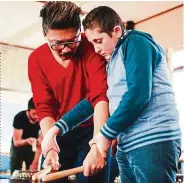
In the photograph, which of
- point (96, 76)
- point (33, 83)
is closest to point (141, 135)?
point (96, 76)

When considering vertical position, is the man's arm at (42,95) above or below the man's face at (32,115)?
below

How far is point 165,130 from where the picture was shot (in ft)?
3.54

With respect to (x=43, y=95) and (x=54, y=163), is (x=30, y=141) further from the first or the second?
(x=54, y=163)

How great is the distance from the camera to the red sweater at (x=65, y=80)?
52.0 inches

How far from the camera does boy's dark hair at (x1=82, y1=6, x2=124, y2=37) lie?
1.20 metres

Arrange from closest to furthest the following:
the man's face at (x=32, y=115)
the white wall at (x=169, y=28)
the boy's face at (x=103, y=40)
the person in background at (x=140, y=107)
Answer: the person in background at (x=140, y=107)
the boy's face at (x=103, y=40)
the man's face at (x=32, y=115)
the white wall at (x=169, y=28)

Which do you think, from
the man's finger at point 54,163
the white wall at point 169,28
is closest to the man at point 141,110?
the man's finger at point 54,163

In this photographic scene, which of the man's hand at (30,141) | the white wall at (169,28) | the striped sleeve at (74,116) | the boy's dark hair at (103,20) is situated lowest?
the striped sleeve at (74,116)

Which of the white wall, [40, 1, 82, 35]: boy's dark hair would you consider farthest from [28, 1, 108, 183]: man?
the white wall

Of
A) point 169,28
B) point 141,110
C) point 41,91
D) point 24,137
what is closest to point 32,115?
point 24,137

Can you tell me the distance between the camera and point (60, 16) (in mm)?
1281

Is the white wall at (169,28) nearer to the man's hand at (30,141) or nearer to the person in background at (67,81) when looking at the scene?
the man's hand at (30,141)

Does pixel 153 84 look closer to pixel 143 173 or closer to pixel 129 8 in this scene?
pixel 143 173

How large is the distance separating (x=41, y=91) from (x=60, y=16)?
1.05ft
